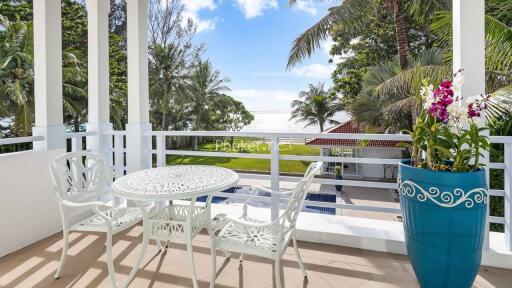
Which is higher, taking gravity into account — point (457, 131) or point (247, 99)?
point (247, 99)

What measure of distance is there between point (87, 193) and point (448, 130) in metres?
2.68

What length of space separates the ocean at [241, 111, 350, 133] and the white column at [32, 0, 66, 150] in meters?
18.0

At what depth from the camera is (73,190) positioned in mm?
2457

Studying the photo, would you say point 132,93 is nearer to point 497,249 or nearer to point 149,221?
point 149,221

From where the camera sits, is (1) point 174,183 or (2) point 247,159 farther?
(2) point 247,159

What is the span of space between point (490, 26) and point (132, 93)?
4586 mm

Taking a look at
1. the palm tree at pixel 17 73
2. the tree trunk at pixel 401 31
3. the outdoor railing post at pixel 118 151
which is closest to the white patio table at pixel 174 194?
the outdoor railing post at pixel 118 151

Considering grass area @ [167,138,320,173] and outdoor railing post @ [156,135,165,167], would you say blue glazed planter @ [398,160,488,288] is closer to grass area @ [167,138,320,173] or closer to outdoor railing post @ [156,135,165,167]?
outdoor railing post @ [156,135,165,167]

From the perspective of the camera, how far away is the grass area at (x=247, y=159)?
1973 centimetres

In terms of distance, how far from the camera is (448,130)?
5.80ft

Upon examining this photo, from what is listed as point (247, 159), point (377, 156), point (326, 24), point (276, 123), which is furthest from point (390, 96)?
point (247, 159)

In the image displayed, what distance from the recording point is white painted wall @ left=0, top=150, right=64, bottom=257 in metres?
2.45

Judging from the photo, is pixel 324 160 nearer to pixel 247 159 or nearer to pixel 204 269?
pixel 204 269

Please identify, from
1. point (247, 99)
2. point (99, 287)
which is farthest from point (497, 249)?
point (247, 99)
